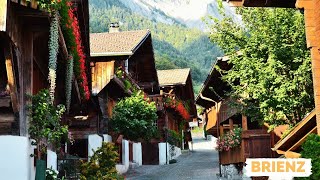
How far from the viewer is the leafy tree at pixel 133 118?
22672mm

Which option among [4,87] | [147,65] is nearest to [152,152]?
[147,65]

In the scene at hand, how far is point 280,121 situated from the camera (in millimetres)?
13242

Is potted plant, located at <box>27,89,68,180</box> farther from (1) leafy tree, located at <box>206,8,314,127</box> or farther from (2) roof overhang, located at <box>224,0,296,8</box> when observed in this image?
(1) leafy tree, located at <box>206,8,314,127</box>

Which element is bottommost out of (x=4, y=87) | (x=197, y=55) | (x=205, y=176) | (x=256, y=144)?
(x=205, y=176)

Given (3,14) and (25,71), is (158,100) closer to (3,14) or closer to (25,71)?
(25,71)

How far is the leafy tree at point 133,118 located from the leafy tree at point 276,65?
924 cm

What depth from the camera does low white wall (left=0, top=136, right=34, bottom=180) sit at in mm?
8727

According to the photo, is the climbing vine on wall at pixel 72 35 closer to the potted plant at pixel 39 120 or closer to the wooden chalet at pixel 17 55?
the wooden chalet at pixel 17 55

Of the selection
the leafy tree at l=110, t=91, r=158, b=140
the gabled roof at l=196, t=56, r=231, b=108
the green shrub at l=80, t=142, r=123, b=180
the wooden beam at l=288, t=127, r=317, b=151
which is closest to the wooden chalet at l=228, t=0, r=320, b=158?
the wooden beam at l=288, t=127, r=317, b=151

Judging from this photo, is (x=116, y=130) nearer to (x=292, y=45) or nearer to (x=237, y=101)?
(x=237, y=101)

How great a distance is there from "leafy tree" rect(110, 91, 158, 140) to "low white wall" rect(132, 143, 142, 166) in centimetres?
672

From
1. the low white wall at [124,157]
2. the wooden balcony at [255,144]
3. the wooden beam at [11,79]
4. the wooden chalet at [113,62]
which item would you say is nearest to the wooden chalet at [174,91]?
the wooden chalet at [113,62]

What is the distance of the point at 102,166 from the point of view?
1483 centimetres

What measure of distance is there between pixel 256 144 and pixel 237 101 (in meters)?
2.45
